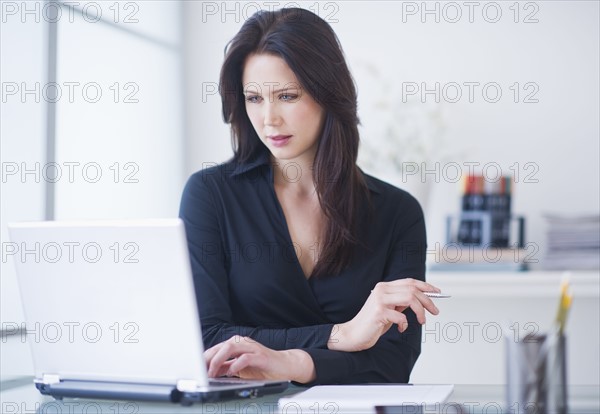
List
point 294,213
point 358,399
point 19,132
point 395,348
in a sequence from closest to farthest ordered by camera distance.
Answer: point 358,399 < point 395,348 < point 294,213 < point 19,132

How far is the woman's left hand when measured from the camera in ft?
4.94

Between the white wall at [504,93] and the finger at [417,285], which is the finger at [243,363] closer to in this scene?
the finger at [417,285]

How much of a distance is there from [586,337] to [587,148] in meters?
0.69

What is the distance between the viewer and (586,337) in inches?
123

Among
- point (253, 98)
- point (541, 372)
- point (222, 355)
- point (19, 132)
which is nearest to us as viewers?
point (541, 372)

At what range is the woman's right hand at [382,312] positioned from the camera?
157 cm

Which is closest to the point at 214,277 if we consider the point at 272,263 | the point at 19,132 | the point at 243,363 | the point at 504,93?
the point at 272,263

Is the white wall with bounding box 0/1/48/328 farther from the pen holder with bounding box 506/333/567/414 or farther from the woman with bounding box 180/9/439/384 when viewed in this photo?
the pen holder with bounding box 506/333/567/414

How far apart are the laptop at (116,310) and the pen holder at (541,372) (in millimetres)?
A: 463

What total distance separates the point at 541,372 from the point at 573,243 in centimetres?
195

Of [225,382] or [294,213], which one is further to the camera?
[294,213]

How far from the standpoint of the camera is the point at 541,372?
3.37 feet

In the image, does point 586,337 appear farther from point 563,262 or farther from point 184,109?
point 184,109

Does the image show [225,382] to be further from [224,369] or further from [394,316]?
[394,316]
